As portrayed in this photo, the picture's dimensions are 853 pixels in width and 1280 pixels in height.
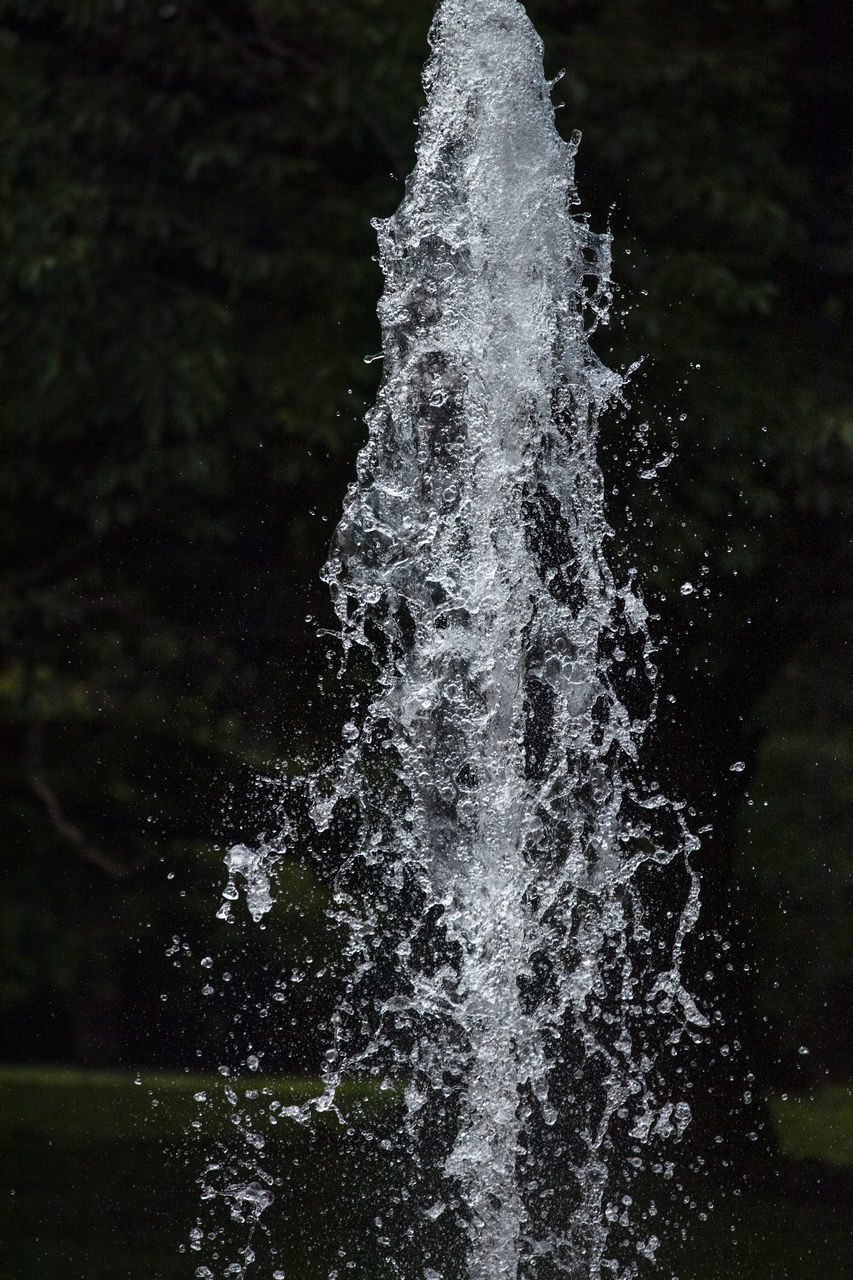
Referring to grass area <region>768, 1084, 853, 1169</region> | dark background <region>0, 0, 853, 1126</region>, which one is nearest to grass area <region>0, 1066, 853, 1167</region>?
grass area <region>768, 1084, 853, 1169</region>

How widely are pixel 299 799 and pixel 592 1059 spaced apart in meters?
1.59

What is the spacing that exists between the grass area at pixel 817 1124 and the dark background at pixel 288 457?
82 millimetres

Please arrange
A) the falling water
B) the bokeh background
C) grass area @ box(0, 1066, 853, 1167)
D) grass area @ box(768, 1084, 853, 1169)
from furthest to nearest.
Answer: the bokeh background < grass area @ box(0, 1066, 853, 1167) < grass area @ box(768, 1084, 853, 1169) < the falling water

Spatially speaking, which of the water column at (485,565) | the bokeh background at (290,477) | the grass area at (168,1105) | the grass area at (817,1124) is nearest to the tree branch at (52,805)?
the bokeh background at (290,477)

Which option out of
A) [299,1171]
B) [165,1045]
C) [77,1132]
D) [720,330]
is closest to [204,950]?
[165,1045]

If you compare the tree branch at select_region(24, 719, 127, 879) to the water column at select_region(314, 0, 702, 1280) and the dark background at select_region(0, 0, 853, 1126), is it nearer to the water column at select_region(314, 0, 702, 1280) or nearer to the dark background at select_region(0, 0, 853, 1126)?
the dark background at select_region(0, 0, 853, 1126)

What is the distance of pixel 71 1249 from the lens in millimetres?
3398

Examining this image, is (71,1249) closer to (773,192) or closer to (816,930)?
(816,930)

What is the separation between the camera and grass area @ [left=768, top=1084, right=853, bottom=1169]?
432cm

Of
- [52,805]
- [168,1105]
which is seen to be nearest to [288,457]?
[52,805]

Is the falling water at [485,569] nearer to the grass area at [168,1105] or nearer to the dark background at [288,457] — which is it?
the grass area at [168,1105]

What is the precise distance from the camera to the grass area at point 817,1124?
4.32 meters

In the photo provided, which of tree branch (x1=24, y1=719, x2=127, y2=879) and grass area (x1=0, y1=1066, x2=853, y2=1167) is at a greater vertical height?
tree branch (x1=24, y1=719, x2=127, y2=879)

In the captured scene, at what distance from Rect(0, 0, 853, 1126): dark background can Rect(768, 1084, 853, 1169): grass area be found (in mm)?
82
